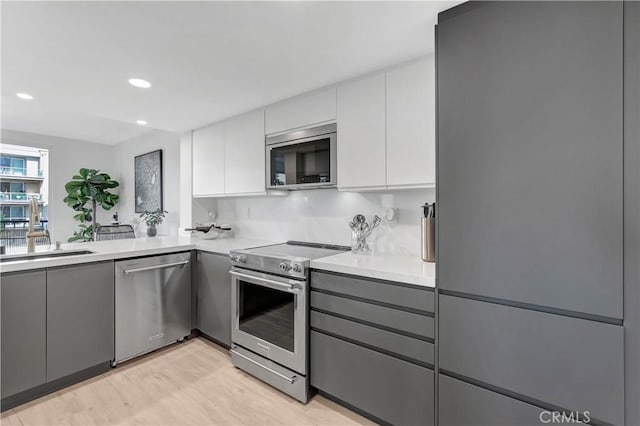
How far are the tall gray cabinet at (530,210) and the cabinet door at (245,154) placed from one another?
66.8 inches

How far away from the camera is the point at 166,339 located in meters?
2.65

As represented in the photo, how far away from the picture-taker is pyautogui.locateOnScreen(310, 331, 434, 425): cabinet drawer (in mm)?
1514

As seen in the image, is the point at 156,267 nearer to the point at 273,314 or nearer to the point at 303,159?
the point at 273,314

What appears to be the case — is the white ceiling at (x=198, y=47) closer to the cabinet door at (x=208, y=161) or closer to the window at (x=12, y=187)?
the cabinet door at (x=208, y=161)

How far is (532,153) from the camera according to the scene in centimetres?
119

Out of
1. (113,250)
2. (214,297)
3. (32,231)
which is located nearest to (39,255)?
(32,231)

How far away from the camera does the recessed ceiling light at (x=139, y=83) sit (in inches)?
84.3

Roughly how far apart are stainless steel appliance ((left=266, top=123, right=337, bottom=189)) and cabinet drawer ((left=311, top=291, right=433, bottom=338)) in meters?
0.86

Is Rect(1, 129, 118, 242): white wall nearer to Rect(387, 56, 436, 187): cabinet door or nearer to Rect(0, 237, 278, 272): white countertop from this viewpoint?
Rect(0, 237, 278, 272): white countertop

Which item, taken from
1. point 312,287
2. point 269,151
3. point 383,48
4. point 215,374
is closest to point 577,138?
point 383,48

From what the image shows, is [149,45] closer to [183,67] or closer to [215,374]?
[183,67]

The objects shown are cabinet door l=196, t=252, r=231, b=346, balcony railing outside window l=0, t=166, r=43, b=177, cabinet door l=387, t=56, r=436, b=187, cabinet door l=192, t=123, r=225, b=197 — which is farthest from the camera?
balcony railing outside window l=0, t=166, r=43, b=177

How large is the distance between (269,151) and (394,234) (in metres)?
1.31

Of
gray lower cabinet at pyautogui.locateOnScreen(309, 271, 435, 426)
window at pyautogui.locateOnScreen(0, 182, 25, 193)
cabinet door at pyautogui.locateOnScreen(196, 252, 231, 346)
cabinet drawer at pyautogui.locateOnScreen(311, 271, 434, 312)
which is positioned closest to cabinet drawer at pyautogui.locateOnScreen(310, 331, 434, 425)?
gray lower cabinet at pyautogui.locateOnScreen(309, 271, 435, 426)
